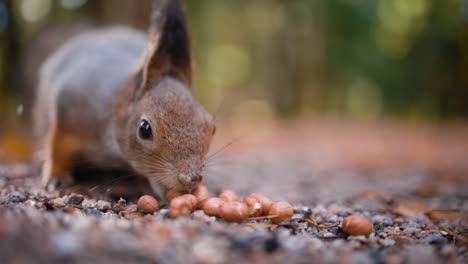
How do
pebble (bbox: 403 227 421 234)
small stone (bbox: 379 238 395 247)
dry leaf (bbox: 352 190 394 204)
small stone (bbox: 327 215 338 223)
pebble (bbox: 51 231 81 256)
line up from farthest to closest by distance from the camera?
1. dry leaf (bbox: 352 190 394 204)
2. small stone (bbox: 327 215 338 223)
3. pebble (bbox: 403 227 421 234)
4. small stone (bbox: 379 238 395 247)
5. pebble (bbox: 51 231 81 256)

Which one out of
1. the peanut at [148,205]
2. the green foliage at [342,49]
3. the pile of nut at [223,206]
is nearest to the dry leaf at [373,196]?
the pile of nut at [223,206]

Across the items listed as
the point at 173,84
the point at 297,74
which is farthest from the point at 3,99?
the point at 297,74

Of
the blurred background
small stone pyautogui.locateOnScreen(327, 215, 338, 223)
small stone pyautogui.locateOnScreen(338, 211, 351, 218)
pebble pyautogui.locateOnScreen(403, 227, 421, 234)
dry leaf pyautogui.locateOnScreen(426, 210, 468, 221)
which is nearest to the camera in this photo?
pebble pyautogui.locateOnScreen(403, 227, 421, 234)

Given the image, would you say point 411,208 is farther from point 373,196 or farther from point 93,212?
point 93,212

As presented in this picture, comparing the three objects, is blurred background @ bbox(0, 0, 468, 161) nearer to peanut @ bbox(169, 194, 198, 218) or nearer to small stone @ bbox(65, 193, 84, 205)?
small stone @ bbox(65, 193, 84, 205)

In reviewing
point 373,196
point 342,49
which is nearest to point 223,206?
point 373,196

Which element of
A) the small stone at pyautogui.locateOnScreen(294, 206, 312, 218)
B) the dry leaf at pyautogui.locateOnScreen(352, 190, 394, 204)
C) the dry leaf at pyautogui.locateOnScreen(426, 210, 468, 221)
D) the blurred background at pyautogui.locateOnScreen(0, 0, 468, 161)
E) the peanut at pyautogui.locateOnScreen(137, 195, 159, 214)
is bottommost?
the peanut at pyautogui.locateOnScreen(137, 195, 159, 214)

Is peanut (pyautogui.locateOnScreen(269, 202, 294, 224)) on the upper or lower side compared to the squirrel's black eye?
lower

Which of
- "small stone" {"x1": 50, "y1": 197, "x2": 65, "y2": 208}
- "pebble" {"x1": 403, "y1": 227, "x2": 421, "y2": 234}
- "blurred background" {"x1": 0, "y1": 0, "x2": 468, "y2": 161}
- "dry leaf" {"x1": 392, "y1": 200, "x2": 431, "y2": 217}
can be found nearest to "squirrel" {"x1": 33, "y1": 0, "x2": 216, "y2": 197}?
"small stone" {"x1": 50, "y1": 197, "x2": 65, "y2": 208}

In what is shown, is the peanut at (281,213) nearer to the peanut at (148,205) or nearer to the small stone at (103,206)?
the peanut at (148,205)
